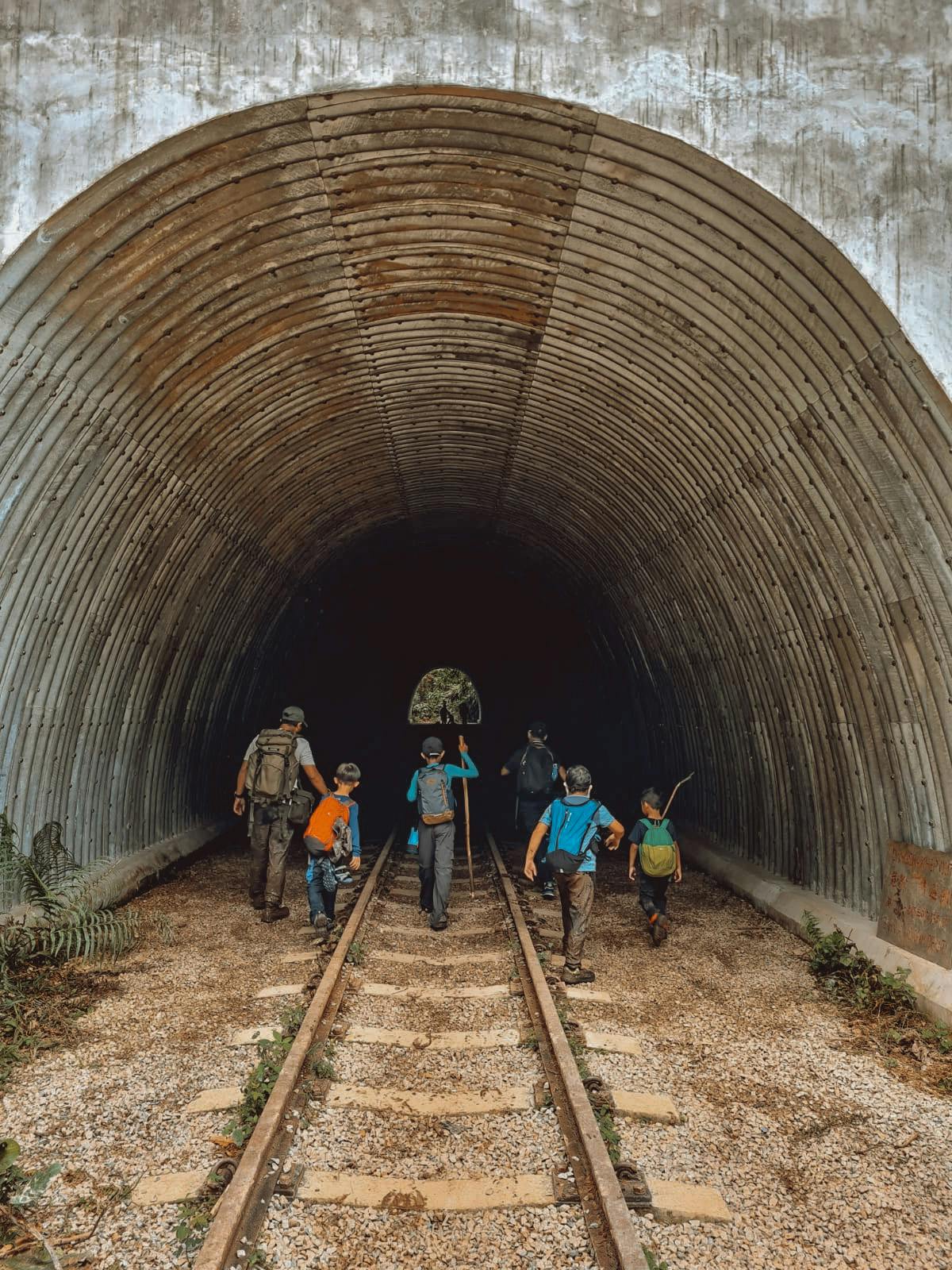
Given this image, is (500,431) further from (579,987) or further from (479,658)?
(479,658)

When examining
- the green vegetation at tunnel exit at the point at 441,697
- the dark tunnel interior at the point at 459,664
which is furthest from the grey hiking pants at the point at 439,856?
the green vegetation at tunnel exit at the point at 441,697

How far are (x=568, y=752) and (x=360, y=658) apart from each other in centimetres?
500

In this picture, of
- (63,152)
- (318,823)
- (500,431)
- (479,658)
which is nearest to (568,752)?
(479,658)

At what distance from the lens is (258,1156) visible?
3.96m

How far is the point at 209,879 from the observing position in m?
10.4

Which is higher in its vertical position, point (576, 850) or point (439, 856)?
point (576, 850)

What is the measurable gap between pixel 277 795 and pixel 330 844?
0.92 meters

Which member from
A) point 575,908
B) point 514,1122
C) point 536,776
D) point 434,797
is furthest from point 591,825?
point 536,776

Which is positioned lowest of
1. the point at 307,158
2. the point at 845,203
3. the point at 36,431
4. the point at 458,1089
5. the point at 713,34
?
the point at 458,1089

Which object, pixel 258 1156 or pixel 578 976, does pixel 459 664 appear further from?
pixel 258 1156

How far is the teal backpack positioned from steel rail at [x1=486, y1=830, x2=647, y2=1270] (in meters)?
1.62

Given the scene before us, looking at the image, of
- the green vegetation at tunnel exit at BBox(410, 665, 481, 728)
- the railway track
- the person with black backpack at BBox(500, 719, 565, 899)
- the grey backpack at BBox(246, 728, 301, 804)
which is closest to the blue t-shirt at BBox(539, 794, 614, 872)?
the railway track

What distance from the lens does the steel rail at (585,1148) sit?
11.3ft

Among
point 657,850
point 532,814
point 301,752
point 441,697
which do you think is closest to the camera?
point 657,850
